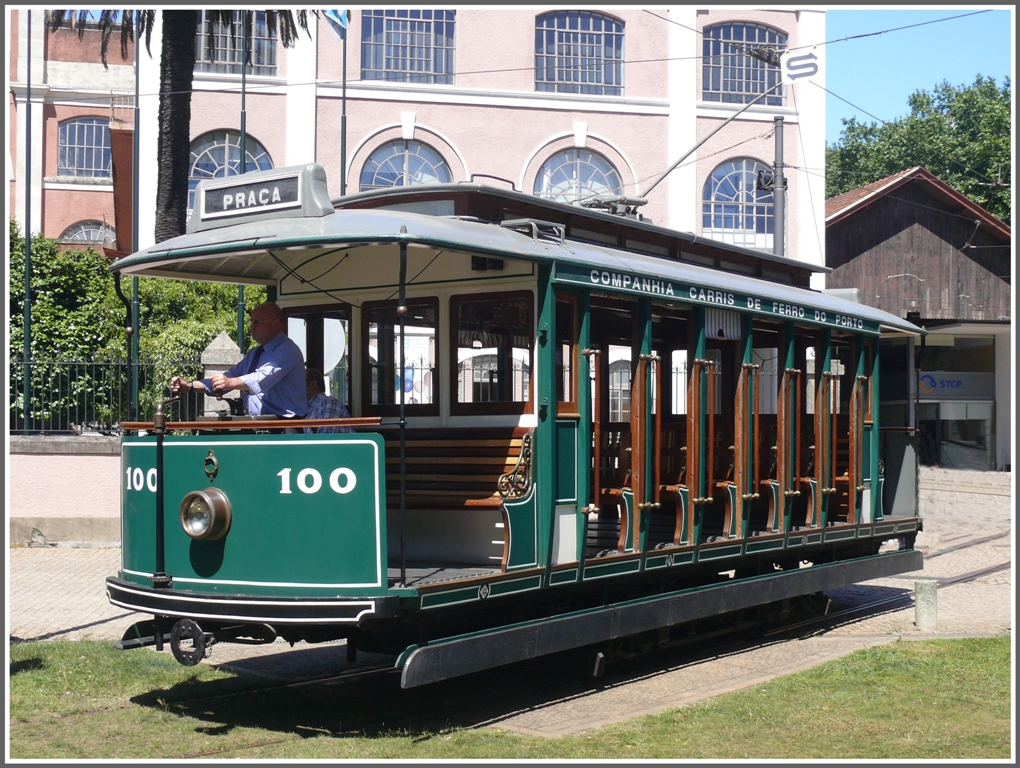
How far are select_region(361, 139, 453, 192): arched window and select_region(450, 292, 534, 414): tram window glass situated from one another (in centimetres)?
1977

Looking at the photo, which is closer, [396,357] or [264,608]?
[264,608]

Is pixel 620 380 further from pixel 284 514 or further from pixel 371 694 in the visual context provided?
pixel 284 514

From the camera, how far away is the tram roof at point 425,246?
298 inches

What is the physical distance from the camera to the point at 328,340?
997 cm

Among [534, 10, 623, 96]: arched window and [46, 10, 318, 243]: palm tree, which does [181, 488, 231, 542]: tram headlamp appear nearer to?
[46, 10, 318, 243]: palm tree

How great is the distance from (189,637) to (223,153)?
22.0 meters

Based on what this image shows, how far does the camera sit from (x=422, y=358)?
9.44 meters

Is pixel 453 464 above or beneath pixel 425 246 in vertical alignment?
beneath

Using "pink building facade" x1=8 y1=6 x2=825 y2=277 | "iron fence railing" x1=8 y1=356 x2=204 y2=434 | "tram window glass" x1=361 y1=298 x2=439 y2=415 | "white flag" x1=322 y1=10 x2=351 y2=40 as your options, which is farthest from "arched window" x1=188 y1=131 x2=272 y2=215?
"tram window glass" x1=361 y1=298 x2=439 y2=415

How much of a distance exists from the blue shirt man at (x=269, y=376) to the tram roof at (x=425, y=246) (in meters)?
0.52

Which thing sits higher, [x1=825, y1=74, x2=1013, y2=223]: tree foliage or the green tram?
[x1=825, y1=74, x2=1013, y2=223]: tree foliage

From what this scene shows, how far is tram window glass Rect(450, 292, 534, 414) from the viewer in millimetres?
8742

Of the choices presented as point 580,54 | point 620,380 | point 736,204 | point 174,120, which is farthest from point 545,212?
point 736,204

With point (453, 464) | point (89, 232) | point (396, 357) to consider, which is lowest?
point (453, 464)
